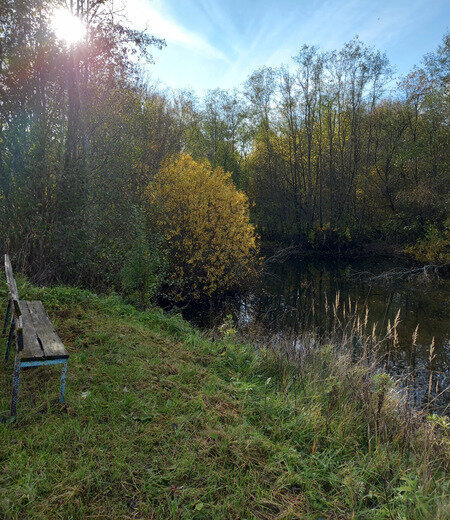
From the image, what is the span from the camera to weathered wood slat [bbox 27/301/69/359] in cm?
282

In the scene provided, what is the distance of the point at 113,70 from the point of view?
31.4 feet

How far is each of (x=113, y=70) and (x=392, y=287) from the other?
12.5m

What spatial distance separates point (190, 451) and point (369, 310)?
8679 mm

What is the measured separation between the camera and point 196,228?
1052cm

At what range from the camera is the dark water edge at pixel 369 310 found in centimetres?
634

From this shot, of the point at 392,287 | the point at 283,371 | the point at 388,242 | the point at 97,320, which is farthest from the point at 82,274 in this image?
the point at 388,242

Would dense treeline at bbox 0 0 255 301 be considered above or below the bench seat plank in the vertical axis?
above

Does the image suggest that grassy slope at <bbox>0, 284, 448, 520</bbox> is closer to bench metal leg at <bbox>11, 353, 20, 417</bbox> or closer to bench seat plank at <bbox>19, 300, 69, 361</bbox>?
bench metal leg at <bbox>11, 353, 20, 417</bbox>

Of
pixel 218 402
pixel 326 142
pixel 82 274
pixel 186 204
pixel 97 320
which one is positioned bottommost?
pixel 218 402

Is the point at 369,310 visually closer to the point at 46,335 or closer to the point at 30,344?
the point at 46,335

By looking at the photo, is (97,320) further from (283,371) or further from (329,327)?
(329,327)

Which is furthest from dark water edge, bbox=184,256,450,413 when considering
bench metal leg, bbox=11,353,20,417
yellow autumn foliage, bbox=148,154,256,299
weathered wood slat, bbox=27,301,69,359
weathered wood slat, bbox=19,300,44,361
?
bench metal leg, bbox=11,353,20,417

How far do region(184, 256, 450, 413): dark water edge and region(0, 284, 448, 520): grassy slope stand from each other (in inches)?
72.7

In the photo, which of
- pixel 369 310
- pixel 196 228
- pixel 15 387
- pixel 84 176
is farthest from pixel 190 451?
pixel 369 310
